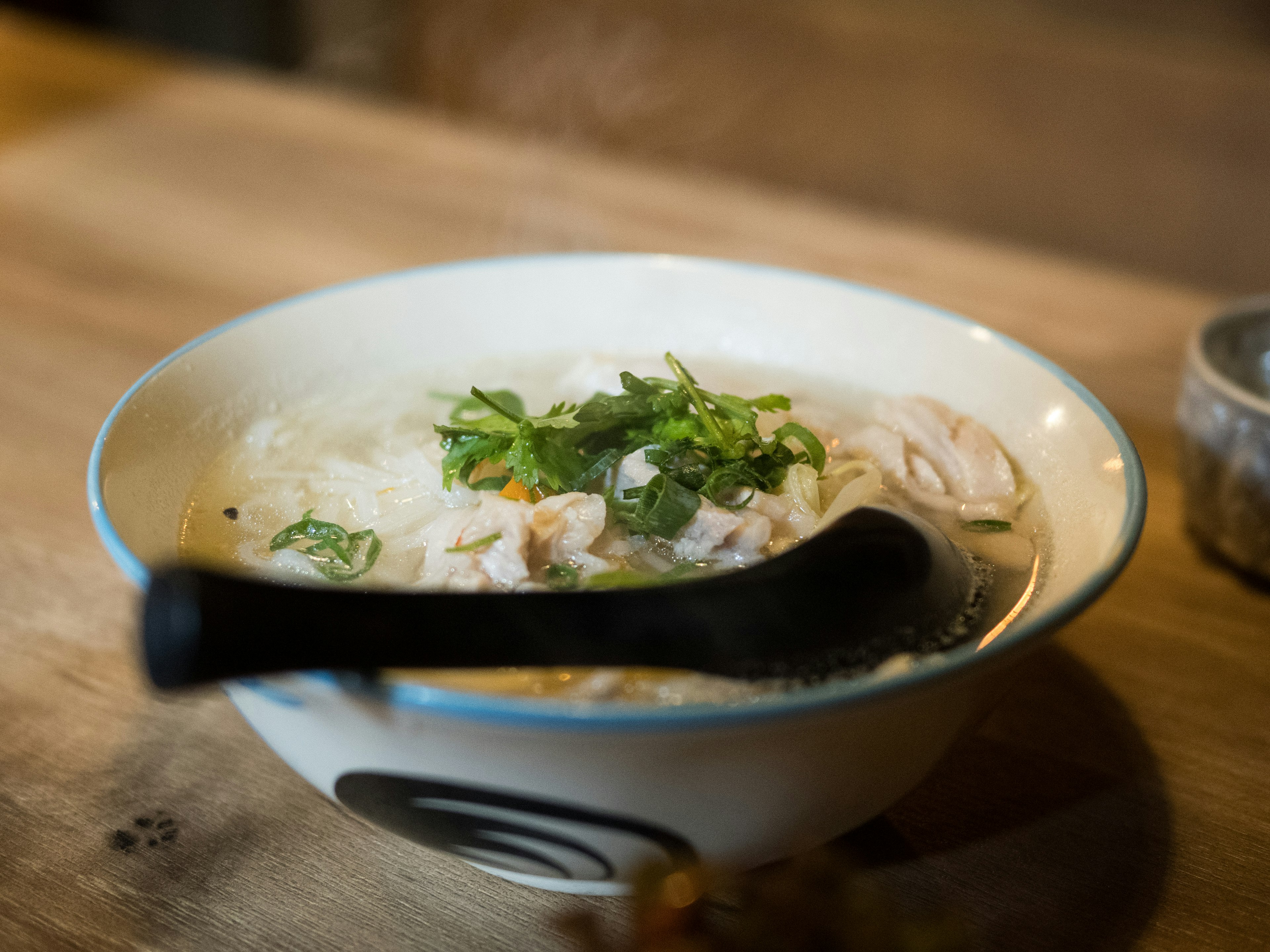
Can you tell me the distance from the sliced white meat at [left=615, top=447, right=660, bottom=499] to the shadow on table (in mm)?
435

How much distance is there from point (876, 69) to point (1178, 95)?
123 centimetres

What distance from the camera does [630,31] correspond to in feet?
15.8

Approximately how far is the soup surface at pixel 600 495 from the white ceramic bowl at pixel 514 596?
0.17 feet

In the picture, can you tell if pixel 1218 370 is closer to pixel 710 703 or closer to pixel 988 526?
pixel 988 526

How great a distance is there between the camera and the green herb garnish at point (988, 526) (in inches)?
46.4

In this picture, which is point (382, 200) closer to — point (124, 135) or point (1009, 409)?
point (124, 135)

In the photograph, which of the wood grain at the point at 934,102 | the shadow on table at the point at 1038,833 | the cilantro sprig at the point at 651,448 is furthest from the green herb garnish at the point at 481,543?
the wood grain at the point at 934,102

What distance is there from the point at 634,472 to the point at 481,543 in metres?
0.21

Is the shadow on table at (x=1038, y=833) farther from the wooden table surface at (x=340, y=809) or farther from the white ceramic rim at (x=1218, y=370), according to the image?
the white ceramic rim at (x=1218, y=370)

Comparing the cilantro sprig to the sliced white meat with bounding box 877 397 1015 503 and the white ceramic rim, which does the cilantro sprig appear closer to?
the sliced white meat with bounding box 877 397 1015 503

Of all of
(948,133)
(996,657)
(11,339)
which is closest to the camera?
(996,657)

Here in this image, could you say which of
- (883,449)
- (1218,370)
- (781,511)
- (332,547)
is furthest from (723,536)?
(1218,370)

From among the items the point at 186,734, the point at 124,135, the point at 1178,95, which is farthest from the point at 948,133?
the point at 186,734

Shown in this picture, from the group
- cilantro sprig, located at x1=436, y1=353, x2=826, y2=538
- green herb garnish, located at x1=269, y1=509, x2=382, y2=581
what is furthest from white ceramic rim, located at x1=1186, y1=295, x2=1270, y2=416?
green herb garnish, located at x1=269, y1=509, x2=382, y2=581
